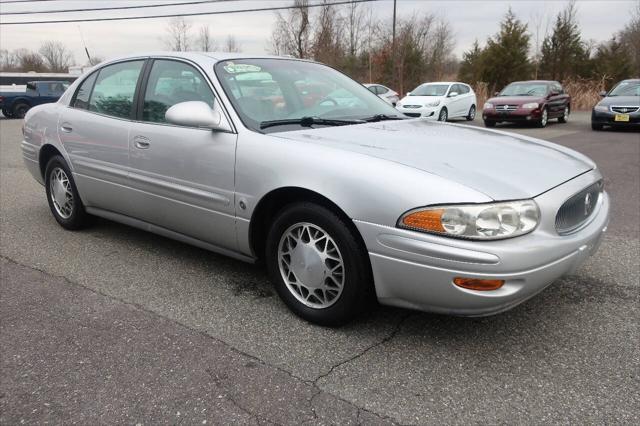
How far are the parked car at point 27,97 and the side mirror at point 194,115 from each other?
23.8 meters

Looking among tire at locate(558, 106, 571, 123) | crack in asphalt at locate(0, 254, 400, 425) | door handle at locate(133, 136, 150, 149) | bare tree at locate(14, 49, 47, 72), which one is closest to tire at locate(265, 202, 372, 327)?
crack in asphalt at locate(0, 254, 400, 425)

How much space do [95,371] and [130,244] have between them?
2.02m

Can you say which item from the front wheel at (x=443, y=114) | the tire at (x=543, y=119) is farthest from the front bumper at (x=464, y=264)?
the front wheel at (x=443, y=114)

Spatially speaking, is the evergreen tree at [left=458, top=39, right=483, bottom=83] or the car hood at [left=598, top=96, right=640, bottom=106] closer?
the car hood at [left=598, top=96, right=640, bottom=106]

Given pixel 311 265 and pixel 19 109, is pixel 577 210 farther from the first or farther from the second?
pixel 19 109

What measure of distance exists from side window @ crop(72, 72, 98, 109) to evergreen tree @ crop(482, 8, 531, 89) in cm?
2779

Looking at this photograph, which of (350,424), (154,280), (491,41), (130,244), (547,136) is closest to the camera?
(350,424)

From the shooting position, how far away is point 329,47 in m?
33.8

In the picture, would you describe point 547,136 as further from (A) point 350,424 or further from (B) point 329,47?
(B) point 329,47

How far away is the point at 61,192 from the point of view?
4.60 m

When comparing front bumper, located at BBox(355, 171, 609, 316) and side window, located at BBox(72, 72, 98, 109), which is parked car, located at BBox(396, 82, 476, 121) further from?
front bumper, located at BBox(355, 171, 609, 316)

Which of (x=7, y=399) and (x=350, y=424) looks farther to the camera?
(x=7, y=399)

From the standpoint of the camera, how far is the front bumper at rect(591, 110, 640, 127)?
13461mm

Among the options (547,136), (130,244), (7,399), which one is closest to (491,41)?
(547,136)
